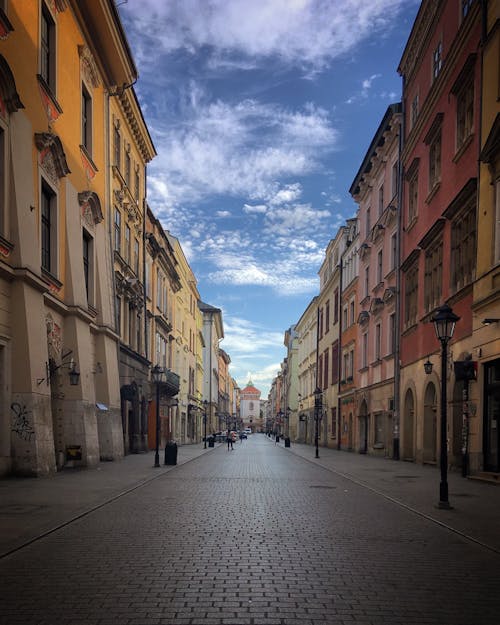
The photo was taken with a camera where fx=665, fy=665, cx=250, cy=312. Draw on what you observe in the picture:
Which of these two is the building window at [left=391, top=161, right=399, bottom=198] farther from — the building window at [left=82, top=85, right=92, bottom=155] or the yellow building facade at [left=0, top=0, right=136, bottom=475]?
the building window at [left=82, top=85, right=92, bottom=155]

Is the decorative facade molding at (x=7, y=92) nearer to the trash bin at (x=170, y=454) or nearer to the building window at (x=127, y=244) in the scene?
the trash bin at (x=170, y=454)

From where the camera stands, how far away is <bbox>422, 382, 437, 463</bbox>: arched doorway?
80.5 ft

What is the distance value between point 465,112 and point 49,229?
43.8 feet

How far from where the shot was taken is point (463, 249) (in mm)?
20500

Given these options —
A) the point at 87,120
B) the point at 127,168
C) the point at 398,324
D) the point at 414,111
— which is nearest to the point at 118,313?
the point at 127,168

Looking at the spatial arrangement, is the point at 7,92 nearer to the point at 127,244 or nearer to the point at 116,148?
the point at 116,148

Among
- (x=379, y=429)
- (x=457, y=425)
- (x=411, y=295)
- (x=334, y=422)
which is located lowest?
(x=334, y=422)

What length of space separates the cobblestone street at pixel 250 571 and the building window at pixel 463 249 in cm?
1018

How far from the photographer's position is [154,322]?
3972 cm

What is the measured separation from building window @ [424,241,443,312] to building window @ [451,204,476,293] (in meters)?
1.69

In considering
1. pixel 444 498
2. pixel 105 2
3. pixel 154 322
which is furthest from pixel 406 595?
pixel 154 322

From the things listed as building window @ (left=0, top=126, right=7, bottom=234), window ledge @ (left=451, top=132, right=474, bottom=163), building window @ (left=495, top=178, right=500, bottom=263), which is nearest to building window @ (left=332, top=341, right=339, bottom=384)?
window ledge @ (left=451, top=132, right=474, bottom=163)

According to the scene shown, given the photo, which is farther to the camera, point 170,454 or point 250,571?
point 170,454

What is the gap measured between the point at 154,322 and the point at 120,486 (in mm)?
24717
